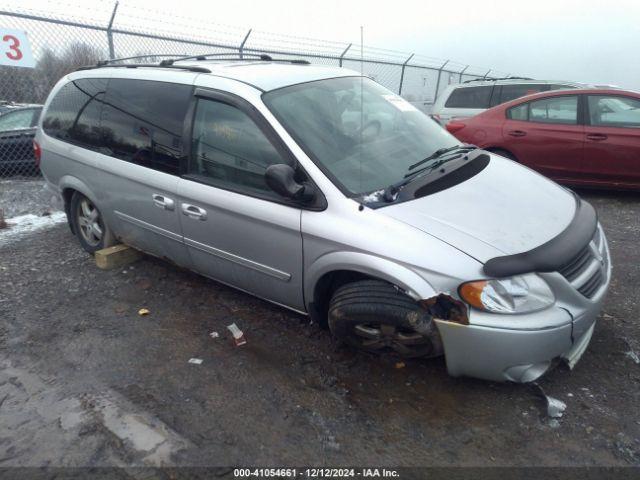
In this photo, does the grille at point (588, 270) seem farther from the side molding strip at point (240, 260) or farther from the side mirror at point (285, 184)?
the side molding strip at point (240, 260)

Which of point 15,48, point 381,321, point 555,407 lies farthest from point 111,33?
point 555,407

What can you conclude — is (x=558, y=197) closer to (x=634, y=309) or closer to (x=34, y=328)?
(x=634, y=309)

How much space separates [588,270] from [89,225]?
4138mm

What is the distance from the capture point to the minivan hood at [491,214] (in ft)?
8.66

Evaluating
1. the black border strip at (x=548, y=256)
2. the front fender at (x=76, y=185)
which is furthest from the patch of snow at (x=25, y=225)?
the black border strip at (x=548, y=256)

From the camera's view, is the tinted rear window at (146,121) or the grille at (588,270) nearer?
the grille at (588,270)

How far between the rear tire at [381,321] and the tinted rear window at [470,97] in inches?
293

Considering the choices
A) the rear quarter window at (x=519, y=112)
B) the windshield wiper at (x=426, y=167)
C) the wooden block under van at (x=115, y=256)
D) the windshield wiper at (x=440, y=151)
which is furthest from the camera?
the rear quarter window at (x=519, y=112)

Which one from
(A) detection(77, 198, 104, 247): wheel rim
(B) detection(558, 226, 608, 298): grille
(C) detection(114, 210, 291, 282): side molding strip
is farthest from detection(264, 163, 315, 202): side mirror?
(A) detection(77, 198, 104, 247): wheel rim

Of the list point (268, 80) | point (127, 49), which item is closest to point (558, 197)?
point (268, 80)

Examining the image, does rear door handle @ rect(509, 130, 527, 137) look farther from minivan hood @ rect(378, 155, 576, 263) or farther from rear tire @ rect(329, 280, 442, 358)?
rear tire @ rect(329, 280, 442, 358)

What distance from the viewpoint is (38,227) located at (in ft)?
18.8

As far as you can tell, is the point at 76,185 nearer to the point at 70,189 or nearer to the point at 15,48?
the point at 70,189

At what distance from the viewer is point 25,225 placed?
19.0 feet
